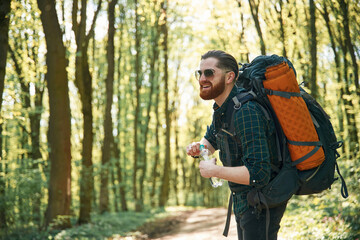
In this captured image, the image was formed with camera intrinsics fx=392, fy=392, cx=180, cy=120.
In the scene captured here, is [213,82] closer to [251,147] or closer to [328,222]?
[251,147]

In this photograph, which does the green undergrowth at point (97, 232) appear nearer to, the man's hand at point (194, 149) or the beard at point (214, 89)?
the man's hand at point (194, 149)

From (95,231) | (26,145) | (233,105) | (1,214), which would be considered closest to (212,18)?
(26,145)

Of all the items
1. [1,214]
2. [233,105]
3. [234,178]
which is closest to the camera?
[234,178]

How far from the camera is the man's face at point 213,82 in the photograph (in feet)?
9.64

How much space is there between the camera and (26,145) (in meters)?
15.5

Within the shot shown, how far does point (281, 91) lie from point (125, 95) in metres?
25.8

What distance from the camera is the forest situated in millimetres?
9758

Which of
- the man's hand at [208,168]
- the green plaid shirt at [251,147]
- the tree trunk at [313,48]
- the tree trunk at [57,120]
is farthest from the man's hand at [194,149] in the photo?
the tree trunk at [313,48]

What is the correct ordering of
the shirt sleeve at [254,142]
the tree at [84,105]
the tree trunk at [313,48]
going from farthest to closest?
the tree at [84,105]
the tree trunk at [313,48]
the shirt sleeve at [254,142]

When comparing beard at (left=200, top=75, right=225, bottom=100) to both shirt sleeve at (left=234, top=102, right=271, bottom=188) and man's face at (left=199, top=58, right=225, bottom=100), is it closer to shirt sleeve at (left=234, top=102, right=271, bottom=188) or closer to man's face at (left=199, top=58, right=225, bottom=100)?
man's face at (left=199, top=58, right=225, bottom=100)

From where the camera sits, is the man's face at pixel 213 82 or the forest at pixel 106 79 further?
the forest at pixel 106 79

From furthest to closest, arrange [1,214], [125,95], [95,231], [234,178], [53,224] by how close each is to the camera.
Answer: [125,95], [95,231], [1,214], [53,224], [234,178]

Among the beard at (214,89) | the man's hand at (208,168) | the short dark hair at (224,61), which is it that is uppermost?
the short dark hair at (224,61)

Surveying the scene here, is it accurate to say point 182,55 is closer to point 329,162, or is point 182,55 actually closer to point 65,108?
point 65,108
